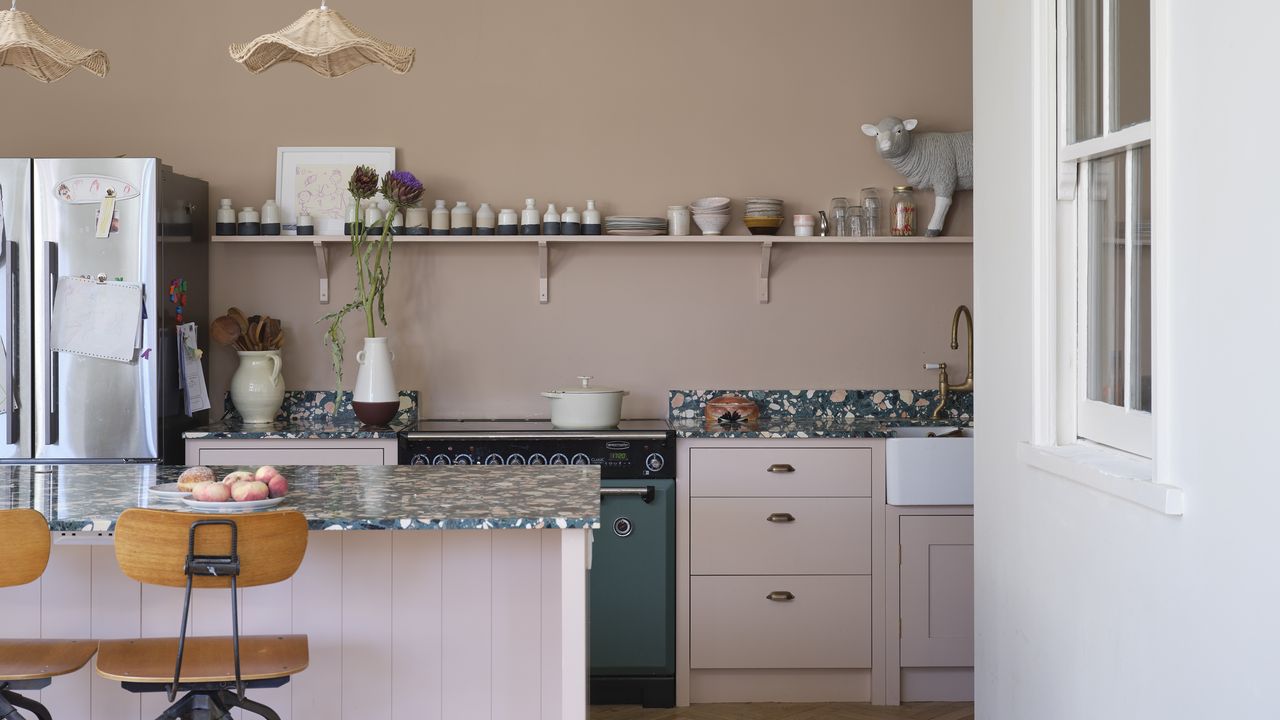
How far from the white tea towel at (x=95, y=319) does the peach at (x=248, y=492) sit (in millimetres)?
1777

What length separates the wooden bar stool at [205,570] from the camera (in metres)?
1.99

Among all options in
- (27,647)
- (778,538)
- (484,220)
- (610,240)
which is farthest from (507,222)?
(27,647)

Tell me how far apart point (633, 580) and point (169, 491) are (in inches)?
66.3

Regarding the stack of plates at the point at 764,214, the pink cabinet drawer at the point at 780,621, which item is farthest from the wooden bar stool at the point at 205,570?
the stack of plates at the point at 764,214

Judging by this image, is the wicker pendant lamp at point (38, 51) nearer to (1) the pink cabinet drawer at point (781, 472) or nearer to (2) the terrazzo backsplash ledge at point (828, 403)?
(1) the pink cabinet drawer at point (781, 472)

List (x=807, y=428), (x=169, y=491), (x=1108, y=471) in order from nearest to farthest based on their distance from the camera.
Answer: (x=1108, y=471)
(x=169, y=491)
(x=807, y=428)

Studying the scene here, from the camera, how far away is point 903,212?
13.8 ft

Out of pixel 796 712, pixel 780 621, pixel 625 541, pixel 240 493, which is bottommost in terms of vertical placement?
pixel 796 712

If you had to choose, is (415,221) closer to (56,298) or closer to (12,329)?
(56,298)

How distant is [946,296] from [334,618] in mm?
2704

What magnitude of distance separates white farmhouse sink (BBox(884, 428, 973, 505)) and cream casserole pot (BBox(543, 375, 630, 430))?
→ 958mm

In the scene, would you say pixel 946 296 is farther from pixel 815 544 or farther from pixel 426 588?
pixel 426 588

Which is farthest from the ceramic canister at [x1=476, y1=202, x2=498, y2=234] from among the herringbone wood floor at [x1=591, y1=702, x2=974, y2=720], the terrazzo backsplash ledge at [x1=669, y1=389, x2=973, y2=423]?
the herringbone wood floor at [x1=591, y1=702, x2=974, y2=720]

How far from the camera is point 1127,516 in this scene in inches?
73.6
